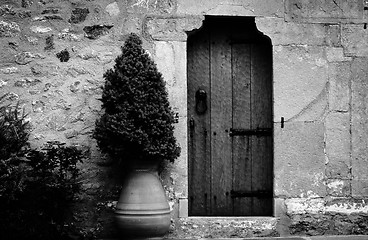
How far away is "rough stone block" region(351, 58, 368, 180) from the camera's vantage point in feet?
17.9

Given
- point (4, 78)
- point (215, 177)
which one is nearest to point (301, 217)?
point (215, 177)

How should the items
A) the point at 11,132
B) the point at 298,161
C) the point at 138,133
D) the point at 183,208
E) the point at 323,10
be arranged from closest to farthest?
1. the point at 138,133
2. the point at 11,132
3. the point at 183,208
4. the point at 298,161
5. the point at 323,10

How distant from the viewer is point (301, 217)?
536 cm

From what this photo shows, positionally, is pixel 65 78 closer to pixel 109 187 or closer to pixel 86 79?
pixel 86 79

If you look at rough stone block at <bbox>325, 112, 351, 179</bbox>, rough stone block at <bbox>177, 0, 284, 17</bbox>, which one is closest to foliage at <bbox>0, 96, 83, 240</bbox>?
rough stone block at <bbox>177, 0, 284, 17</bbox>

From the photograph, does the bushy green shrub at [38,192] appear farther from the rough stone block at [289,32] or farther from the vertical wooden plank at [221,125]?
the rough stone block at [289,32]

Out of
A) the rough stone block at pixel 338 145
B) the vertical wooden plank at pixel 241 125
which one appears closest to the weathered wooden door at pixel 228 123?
the vertical wooden plank at pixel 241 125

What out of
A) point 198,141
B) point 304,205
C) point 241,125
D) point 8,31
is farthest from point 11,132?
point 304,205

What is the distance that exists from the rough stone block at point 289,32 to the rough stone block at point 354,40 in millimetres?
178

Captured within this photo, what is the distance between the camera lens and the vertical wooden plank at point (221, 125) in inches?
218

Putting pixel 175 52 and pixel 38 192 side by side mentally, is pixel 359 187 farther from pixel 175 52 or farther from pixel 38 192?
pixel 38 192

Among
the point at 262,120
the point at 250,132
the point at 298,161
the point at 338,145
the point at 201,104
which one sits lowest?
the point at 298,161

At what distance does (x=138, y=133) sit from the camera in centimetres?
480

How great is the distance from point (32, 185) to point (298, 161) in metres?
2.10
